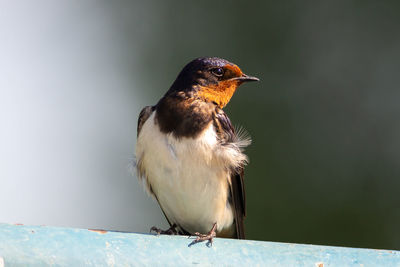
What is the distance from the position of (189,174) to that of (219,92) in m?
0.44

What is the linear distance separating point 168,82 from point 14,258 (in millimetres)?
4802

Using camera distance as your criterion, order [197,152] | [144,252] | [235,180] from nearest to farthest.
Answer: [144,252], [197,152], [235,180]

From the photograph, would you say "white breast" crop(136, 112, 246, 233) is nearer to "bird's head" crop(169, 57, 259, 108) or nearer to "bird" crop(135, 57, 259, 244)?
"bird" crop(135, 57, 259, 244)

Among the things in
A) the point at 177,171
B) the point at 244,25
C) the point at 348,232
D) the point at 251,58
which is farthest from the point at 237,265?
the point at 244,25

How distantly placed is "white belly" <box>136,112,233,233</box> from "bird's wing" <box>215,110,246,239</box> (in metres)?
0.03

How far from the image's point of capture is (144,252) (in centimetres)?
186

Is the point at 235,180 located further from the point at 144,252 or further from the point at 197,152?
the point at 144,252

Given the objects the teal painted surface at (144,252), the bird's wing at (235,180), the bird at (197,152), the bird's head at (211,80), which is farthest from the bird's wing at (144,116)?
the teal painted surface at (144,252)

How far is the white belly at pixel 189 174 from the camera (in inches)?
114

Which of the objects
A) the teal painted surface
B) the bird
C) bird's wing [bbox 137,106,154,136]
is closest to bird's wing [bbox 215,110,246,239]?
the bird

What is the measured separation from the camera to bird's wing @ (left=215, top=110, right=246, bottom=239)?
2.97 meters

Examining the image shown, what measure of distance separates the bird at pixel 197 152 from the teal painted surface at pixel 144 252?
84cm

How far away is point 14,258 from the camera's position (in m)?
1.72

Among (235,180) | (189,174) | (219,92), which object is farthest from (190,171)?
(219,92)
